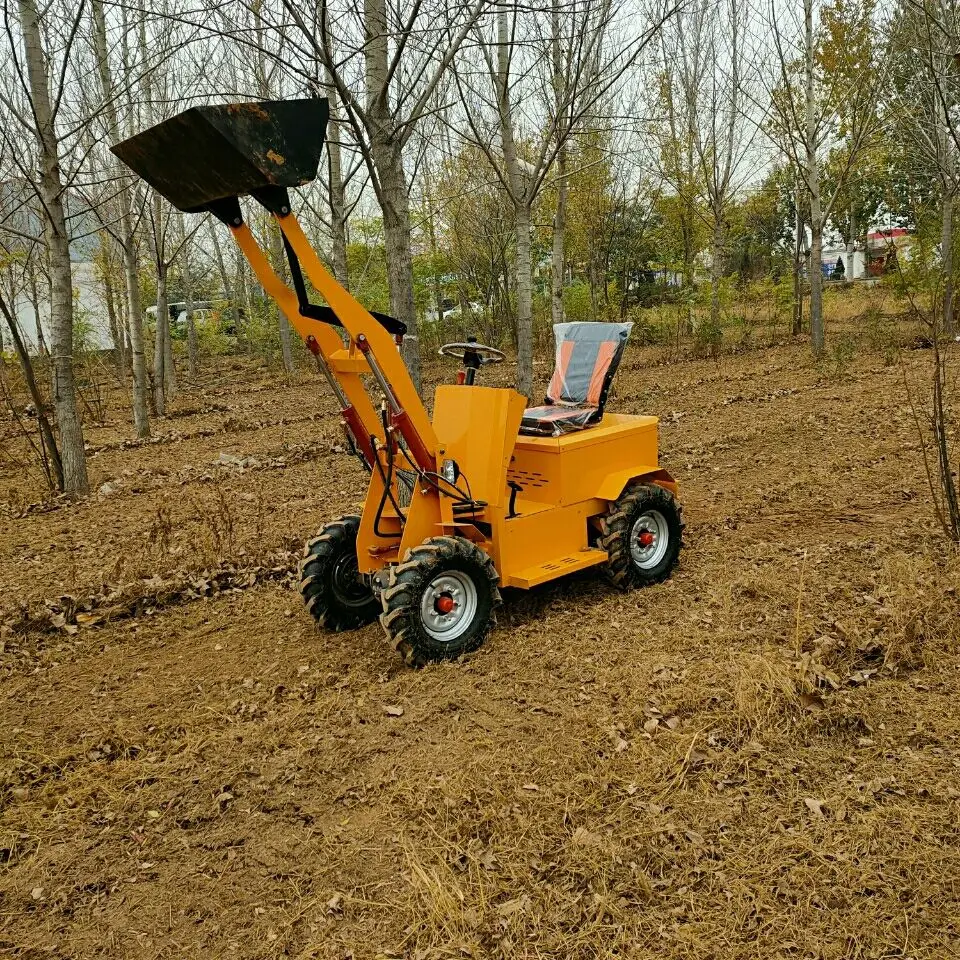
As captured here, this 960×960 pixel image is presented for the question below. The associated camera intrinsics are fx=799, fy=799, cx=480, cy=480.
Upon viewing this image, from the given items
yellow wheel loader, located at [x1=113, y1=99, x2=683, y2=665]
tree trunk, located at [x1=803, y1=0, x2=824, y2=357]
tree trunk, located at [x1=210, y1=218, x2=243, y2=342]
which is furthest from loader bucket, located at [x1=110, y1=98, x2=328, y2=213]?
tree trunk, located at [x1=210, y1=218, x2=243, y2=342]

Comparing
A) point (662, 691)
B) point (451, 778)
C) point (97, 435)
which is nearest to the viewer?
point (451, 778)

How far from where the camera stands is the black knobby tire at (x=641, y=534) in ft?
17.8

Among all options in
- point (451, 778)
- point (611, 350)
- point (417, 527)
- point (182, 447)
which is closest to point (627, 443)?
point (611, 350)

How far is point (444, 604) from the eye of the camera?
4.68 m

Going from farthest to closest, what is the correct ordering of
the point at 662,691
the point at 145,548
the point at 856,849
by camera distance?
1. the point at 145,548
2. the point at 662,691
3. the point at 856,849

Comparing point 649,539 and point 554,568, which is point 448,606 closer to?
point 554,568

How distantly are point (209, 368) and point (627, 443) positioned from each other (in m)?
23.5

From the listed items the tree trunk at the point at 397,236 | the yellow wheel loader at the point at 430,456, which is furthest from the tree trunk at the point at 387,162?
the yellow wheel loader at the point at 430,456

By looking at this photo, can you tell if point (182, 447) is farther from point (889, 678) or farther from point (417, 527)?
point (889, 678)

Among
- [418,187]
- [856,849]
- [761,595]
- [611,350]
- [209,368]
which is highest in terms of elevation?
[418,187]

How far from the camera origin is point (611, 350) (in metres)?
5.73

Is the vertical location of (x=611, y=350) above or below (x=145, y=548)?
above

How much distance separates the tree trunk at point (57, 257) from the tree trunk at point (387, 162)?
435 centimetres

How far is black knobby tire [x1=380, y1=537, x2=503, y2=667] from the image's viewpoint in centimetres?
445
